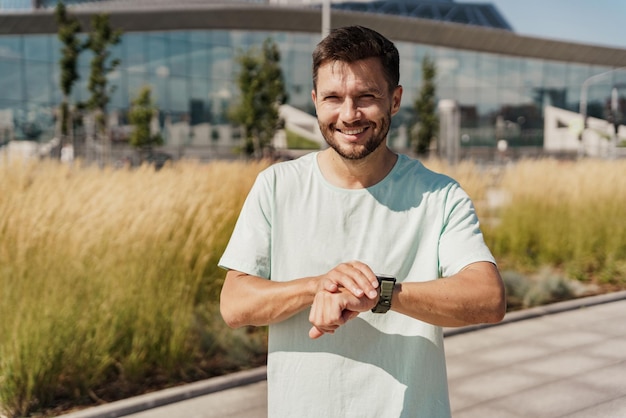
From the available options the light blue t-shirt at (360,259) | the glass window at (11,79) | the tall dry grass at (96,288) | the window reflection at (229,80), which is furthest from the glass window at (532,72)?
the light blue t-shirt at (360,259)

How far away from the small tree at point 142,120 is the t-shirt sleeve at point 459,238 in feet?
112

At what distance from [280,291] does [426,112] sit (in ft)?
144

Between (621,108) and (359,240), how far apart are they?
53.4 metres

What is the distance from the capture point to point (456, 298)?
4.77ft

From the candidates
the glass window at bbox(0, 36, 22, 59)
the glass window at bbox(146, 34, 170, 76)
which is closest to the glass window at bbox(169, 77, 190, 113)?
the glass window at bbox(146, 34, 170, 76)

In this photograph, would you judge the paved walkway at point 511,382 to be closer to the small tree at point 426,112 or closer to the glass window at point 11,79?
the glass window at point 11,79

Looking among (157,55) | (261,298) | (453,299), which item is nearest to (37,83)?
(157,55)

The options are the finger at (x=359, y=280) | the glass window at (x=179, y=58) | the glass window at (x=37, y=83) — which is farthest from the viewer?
the glass window at (x=179, y=58)

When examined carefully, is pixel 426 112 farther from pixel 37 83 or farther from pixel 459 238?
pixel 459 238

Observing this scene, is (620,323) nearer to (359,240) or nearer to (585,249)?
(585,249)

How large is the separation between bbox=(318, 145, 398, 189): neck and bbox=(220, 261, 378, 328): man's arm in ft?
0.91

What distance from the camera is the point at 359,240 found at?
1.60 meters

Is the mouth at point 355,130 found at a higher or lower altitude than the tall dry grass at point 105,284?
higher

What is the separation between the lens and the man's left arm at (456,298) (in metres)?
1.44
